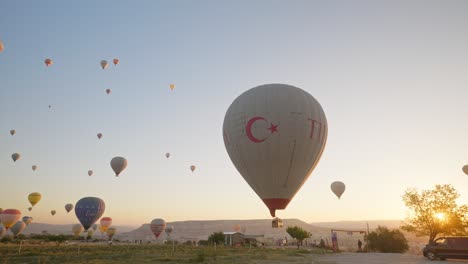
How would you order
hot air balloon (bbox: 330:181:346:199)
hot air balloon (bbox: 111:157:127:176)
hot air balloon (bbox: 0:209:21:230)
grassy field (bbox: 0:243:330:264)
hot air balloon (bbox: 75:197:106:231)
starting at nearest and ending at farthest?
grassy field (bbox: 0:243:330:264), hot air balloon (bbox: 330:181:346:199), hot air balloon (bbox: 111:157:127:176), hot air balloon (bbox: 75:197:106:231), hot air balloon (bbox: 0:209:21:230)

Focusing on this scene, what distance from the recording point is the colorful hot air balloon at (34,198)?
57281mm

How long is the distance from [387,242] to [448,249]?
16.5 m

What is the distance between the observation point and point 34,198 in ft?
189

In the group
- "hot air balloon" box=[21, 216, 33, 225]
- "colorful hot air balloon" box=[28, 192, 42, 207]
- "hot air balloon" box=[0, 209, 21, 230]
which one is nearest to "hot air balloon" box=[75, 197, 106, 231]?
"hot air balloon" box=[0, 209, 21, 230]

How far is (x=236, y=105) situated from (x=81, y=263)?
16.2m

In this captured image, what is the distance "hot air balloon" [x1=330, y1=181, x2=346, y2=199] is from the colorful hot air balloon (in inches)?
1994

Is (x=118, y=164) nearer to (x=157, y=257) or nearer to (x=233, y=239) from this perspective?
(x=157, y=257)

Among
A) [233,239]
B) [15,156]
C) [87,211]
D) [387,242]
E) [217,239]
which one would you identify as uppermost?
[15,156]

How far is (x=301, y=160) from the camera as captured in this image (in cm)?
2312

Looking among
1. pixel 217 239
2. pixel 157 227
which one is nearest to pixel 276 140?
pixel 157 227

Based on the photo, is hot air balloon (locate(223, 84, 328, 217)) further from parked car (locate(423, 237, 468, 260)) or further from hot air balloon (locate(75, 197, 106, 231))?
hot air balloon (locate(75, 197, 106, 231))

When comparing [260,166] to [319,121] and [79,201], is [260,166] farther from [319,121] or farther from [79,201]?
[79,201]

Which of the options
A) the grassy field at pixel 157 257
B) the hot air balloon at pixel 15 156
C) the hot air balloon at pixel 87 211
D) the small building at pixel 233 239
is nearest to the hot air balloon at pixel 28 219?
the hot air balloon at pixel 15 156

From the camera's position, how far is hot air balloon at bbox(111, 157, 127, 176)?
154 feet
